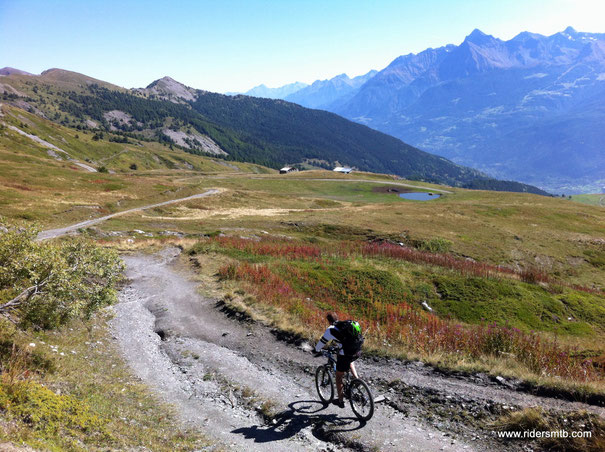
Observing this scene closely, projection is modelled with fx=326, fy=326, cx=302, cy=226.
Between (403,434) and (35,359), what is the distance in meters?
12.4

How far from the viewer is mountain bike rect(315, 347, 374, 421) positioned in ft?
34.5

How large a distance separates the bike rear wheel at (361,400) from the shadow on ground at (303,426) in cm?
27

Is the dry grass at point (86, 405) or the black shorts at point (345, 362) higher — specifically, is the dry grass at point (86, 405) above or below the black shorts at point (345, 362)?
below

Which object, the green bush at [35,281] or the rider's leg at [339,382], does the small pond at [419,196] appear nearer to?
the rider's leg at [339,382]

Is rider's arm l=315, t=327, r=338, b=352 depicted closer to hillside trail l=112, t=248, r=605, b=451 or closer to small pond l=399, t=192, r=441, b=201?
hillside trail l=112, t=248, r=605, b=451

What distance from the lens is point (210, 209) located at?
77.6 m

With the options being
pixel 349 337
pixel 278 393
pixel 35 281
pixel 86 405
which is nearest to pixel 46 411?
pixel 86 405

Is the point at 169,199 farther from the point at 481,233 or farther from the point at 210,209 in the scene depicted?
the point at 481,233

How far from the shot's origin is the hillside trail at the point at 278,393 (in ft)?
32.4

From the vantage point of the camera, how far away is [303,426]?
34.8 feet

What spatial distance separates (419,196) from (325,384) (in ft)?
415

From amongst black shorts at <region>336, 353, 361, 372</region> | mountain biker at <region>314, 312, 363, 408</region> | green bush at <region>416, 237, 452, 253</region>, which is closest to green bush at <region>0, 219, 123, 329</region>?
mountain biker at <region>314, 312, 363, 408</region>

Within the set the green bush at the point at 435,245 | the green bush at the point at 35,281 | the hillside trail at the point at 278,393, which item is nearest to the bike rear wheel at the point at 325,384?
the hillside trail at the point at 278,393

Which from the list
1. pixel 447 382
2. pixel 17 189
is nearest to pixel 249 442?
pixel 447 382
